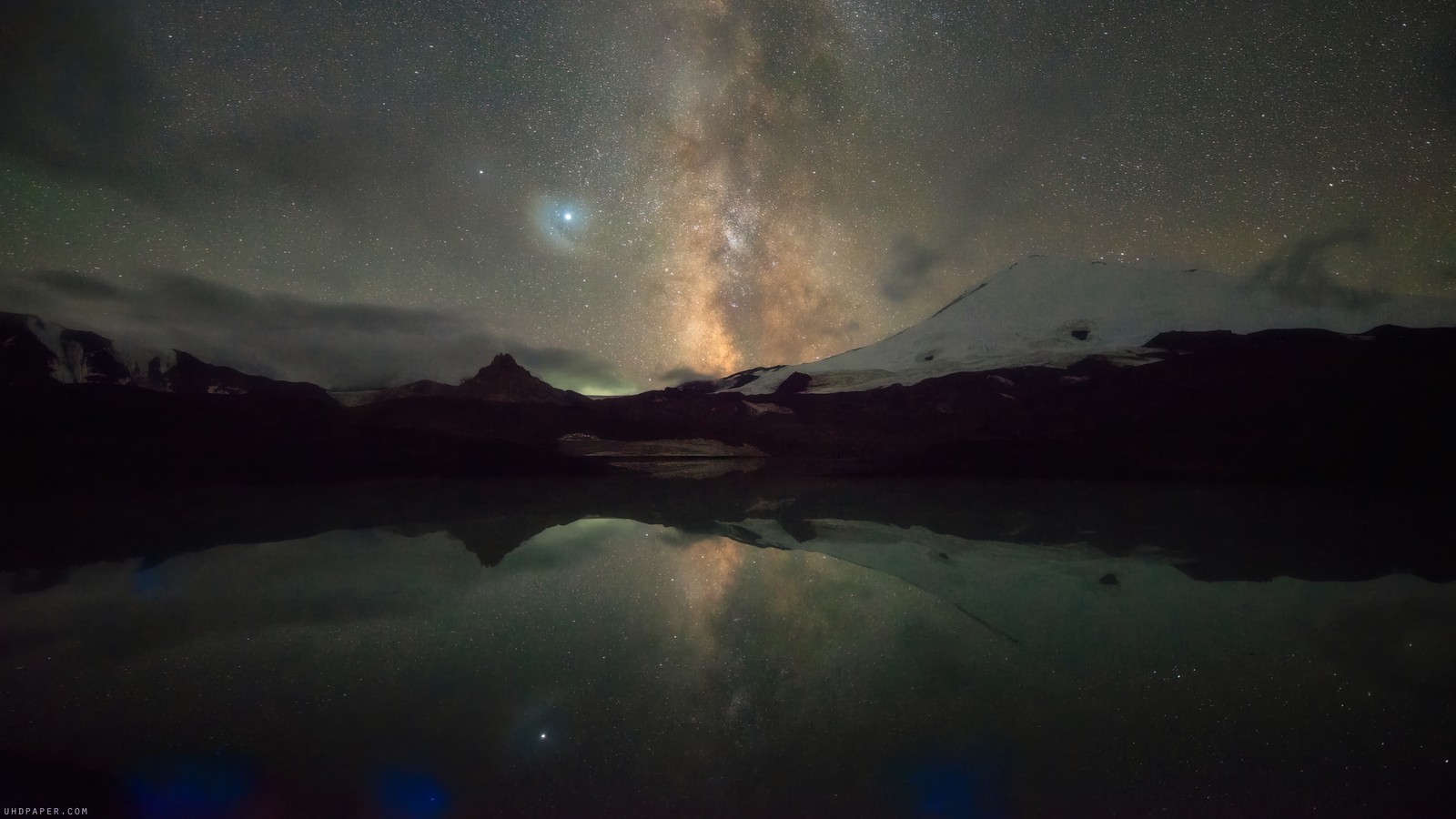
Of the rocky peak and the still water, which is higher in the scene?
the rocky peak

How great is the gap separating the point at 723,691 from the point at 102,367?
33403mm

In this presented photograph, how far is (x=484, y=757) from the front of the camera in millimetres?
2238

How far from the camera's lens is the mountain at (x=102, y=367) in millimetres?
18750

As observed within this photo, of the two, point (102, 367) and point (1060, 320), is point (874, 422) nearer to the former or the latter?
point (1060, 320)

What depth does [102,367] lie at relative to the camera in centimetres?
2288

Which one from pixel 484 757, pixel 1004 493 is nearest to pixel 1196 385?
pixel 1004 493

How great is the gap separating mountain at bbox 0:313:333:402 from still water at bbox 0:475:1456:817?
1914 centimetres

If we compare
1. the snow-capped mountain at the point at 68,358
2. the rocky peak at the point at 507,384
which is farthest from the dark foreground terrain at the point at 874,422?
the snow-capped mountain at the point at 68,358

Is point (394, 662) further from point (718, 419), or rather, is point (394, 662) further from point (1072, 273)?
point (1072, 273)

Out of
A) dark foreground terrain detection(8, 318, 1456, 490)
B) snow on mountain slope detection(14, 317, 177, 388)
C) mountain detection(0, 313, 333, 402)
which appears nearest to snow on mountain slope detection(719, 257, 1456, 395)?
dark foreground terrain detection(8, 318, 1456, 490)

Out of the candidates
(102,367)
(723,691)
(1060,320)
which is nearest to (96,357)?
(102,367)

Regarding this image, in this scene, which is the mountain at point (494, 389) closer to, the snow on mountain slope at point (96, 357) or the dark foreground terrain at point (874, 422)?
the dark foreground terrain at point (874, 422)

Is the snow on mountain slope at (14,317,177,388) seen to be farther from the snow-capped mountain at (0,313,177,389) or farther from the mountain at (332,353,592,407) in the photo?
the mountain at (332,353,592,407)

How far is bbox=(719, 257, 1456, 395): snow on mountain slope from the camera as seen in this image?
29.0 metres
